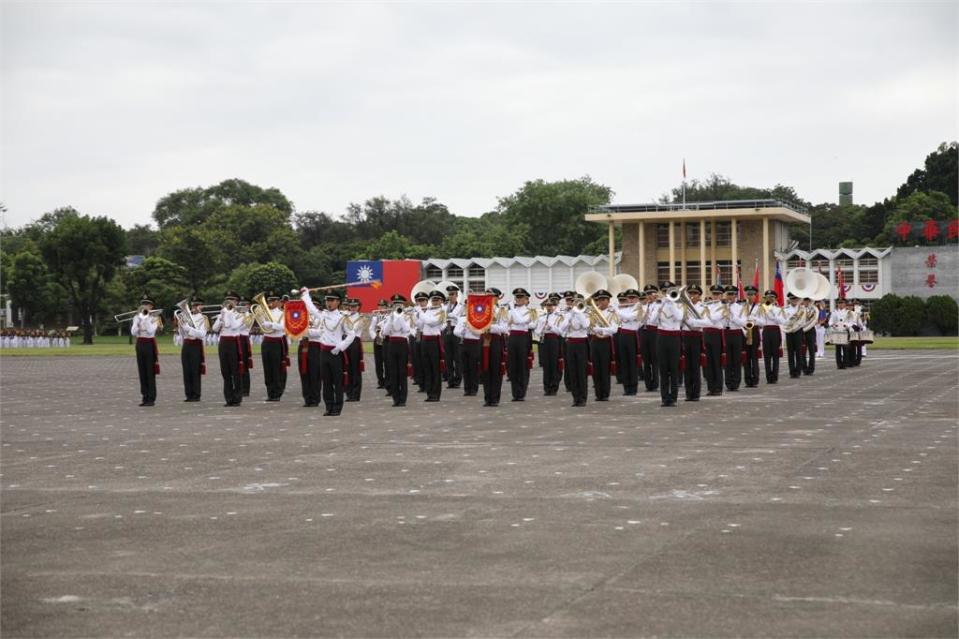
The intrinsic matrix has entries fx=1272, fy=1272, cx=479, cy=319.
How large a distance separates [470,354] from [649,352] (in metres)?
3.83

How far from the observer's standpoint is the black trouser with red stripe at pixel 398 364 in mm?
20000

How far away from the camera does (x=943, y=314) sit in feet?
228

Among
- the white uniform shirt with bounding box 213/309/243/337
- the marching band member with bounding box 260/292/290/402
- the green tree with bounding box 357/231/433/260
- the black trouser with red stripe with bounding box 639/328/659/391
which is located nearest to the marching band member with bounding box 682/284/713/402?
the black trouser with red stripe with bounding box 639/328/659/391

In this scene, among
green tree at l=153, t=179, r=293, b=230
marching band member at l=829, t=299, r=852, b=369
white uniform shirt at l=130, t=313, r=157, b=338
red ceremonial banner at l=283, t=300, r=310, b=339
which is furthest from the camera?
green tree at l=153, t=179, r=293, b=230

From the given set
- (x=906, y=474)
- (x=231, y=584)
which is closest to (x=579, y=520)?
(x=231, y=584)

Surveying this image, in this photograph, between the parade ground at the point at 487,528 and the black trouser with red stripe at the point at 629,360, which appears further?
the black trouser with red stripe at the point at 629,360

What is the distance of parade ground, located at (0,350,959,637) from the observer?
20.3 feet

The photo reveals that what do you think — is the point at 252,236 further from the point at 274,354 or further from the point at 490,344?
the point at 490,344

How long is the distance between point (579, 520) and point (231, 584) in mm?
2781

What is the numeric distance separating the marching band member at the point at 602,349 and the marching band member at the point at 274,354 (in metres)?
5.42

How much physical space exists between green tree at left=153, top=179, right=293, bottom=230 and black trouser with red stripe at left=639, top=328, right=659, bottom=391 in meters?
96.1

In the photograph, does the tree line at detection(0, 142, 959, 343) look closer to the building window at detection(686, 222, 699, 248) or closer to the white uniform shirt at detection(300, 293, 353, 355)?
the building window at detection(686, 222, 699, 248)

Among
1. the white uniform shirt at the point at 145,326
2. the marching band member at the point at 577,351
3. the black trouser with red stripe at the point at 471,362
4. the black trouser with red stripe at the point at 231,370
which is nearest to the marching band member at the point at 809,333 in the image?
the black trouser with red stripe at the point at 471,362

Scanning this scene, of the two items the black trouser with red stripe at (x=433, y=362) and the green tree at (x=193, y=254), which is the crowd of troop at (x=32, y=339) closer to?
the green tree at (x=193, y=254)
